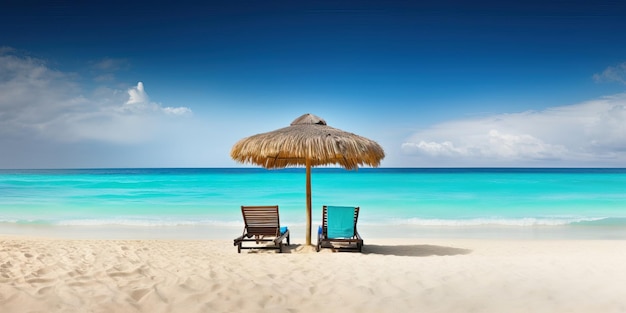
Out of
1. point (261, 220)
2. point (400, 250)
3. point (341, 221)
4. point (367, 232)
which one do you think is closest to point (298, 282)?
point (341, 221)

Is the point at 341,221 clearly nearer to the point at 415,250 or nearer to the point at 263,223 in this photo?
the point at 263,223

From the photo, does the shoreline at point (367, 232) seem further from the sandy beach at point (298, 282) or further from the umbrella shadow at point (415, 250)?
the sandy beach at point (298, 282)

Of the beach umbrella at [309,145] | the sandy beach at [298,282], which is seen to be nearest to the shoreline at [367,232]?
the beach umbrella at [309,145]

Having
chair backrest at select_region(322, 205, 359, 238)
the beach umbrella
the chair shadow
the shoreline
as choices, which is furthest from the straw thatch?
the shoreline

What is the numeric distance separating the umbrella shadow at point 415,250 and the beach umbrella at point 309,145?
1.18m

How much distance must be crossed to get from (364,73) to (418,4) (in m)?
4.42

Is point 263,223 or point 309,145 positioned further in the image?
point 263,223

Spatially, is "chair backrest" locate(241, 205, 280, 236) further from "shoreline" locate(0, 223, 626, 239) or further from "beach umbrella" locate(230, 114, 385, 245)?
"shoreline" locate(0, 223, 626, 239)

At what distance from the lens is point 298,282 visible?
4.13 m

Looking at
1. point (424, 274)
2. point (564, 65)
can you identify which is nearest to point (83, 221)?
point (424, 274)

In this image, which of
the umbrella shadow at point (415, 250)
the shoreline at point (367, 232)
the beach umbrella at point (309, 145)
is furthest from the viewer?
the shoreline at point (367, 232)

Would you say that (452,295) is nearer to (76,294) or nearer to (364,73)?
(76,294)

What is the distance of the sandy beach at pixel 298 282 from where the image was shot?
3.39 m

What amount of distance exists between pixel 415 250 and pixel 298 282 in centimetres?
329
